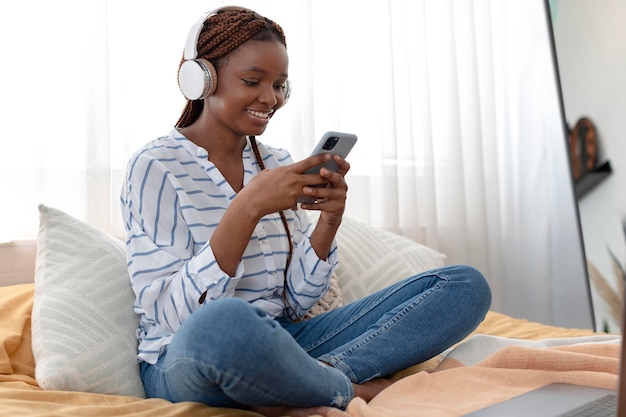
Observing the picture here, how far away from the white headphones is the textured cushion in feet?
1.99

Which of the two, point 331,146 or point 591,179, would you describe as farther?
point 591,179

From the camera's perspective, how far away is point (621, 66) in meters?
1.49

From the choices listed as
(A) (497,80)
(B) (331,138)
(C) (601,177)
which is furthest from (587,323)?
(B) (331,138)

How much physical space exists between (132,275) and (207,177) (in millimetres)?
237

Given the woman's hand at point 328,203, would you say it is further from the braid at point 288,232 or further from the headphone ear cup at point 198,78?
the headphone ear cup at point 198,78

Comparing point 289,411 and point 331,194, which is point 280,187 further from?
point 289,411

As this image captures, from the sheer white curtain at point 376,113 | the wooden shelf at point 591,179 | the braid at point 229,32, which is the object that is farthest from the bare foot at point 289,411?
the sheer white curtain at point 376,113

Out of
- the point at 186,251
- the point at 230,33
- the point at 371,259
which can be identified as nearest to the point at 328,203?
the point at 186,251

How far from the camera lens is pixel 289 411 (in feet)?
3.47

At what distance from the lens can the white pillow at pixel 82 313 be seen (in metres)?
1.19

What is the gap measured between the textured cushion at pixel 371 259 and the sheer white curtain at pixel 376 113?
0.34 meters

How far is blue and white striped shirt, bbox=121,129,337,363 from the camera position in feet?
3.87

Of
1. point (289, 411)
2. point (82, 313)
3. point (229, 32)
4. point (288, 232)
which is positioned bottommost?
point (289, 411)

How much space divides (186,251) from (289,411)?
1.12ft
